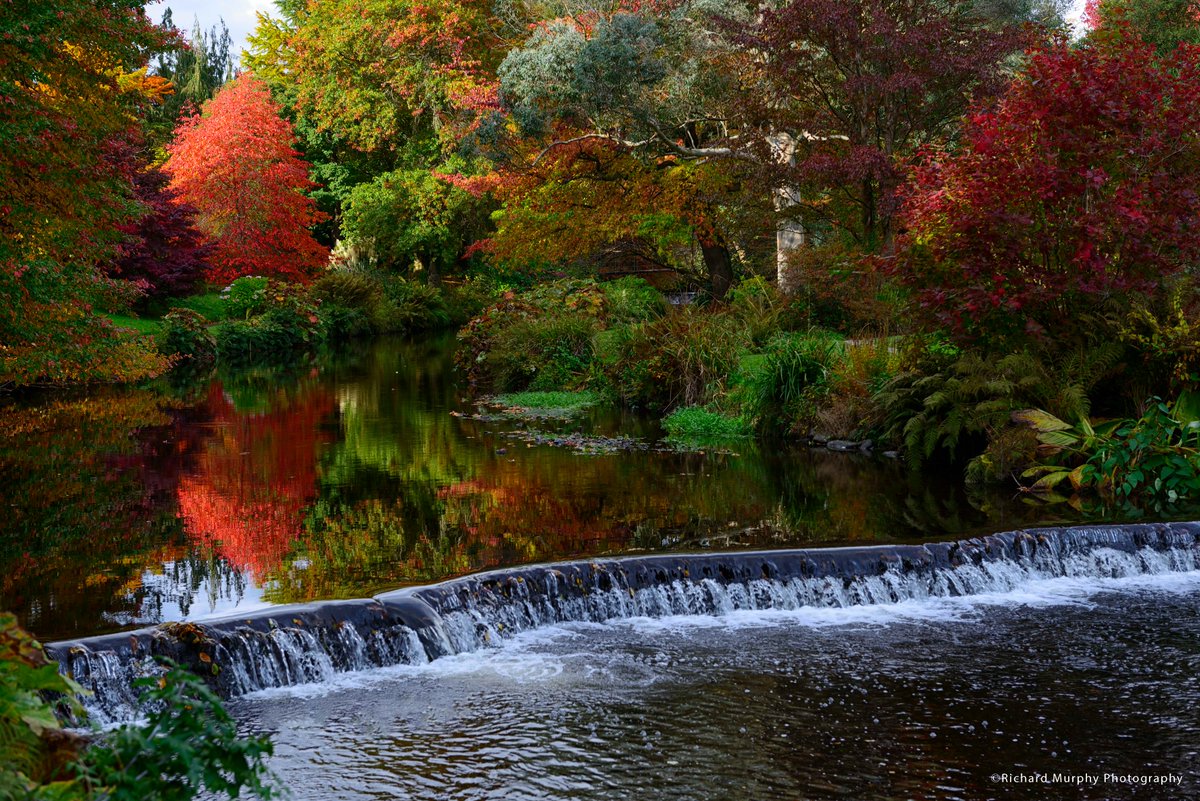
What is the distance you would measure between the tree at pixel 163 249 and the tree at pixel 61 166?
45.0ft

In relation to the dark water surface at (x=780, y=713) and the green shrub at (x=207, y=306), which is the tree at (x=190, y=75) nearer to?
the green shrub at (x=207, y=306)

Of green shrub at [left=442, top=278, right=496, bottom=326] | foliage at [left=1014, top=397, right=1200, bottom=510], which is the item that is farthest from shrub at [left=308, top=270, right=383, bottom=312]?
foliage at [left=1014, top=397, right=1200, bottom=510]

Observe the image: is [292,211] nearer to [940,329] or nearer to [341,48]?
[341,48]

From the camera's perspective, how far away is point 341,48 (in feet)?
121

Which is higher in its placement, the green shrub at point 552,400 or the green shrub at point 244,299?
the green shrub at point 244,299

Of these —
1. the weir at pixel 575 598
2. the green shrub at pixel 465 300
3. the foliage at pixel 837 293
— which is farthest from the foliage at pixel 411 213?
the weir at pixel 575 598

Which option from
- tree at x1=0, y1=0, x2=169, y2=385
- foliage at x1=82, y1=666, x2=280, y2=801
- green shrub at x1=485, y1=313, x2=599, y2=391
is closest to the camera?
foliage at x1=82, y1=666, x2=280, y2=801

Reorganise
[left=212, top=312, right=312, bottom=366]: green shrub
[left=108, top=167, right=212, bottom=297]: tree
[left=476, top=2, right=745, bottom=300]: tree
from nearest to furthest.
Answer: [left=476, top=2, right=745, bottom=300]: tree, [left=108, top=167, right=212, bottom=297]: tree, [left=212, top=312, right=312, bottom=366]: green shrub

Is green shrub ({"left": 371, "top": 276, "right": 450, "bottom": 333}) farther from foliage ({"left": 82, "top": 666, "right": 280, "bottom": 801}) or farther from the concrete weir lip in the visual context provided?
foliage ({"left": 82, "top": 666, "right": 280, "bottom": 801})

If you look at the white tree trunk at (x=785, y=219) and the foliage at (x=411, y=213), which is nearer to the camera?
the white tree trunk at (x=785, y=219)

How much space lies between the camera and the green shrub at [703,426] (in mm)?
14922

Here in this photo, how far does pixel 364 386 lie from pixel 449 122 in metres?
16.5

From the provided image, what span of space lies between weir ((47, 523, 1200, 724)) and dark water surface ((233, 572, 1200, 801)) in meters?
0.19

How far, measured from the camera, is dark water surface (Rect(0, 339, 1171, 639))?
8219 millimetres
